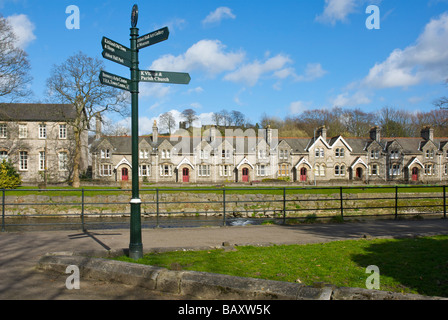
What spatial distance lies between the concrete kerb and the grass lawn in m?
0.47

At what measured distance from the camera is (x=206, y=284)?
5023 millimetres

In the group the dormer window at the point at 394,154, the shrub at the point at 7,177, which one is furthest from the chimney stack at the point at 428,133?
the shrub at the point at 7,177

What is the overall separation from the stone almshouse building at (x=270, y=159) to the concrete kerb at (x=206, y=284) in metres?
45.1

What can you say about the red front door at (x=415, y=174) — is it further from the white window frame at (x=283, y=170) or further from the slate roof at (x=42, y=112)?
the slate roof at (x=42, y=112)

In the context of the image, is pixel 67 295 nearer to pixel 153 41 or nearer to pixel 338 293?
pixel 338 293

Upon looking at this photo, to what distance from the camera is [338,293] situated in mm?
4430

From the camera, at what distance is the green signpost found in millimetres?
6621

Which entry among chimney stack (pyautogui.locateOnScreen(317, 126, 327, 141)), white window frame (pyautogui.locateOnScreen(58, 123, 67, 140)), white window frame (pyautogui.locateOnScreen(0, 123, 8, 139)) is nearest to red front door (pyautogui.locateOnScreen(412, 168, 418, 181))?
chimney stack (pyautogui.locateOnScreen(317, 126, 327, 141))

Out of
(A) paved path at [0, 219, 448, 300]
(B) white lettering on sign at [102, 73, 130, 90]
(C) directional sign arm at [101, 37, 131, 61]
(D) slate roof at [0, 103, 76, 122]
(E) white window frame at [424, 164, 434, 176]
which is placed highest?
(D) slate roof at [0, 103, 76, 122]

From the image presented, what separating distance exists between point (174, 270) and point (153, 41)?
454cm

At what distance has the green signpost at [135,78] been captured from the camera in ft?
21.7

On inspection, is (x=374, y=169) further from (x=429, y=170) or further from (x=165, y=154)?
(x=165, y=154)

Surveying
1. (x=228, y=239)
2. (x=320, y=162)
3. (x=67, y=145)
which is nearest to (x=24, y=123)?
(x=67, y=145)

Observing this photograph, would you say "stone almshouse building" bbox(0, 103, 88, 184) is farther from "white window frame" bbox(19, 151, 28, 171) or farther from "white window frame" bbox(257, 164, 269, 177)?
"white window frame" bbox(257, 164, 269, 177)
